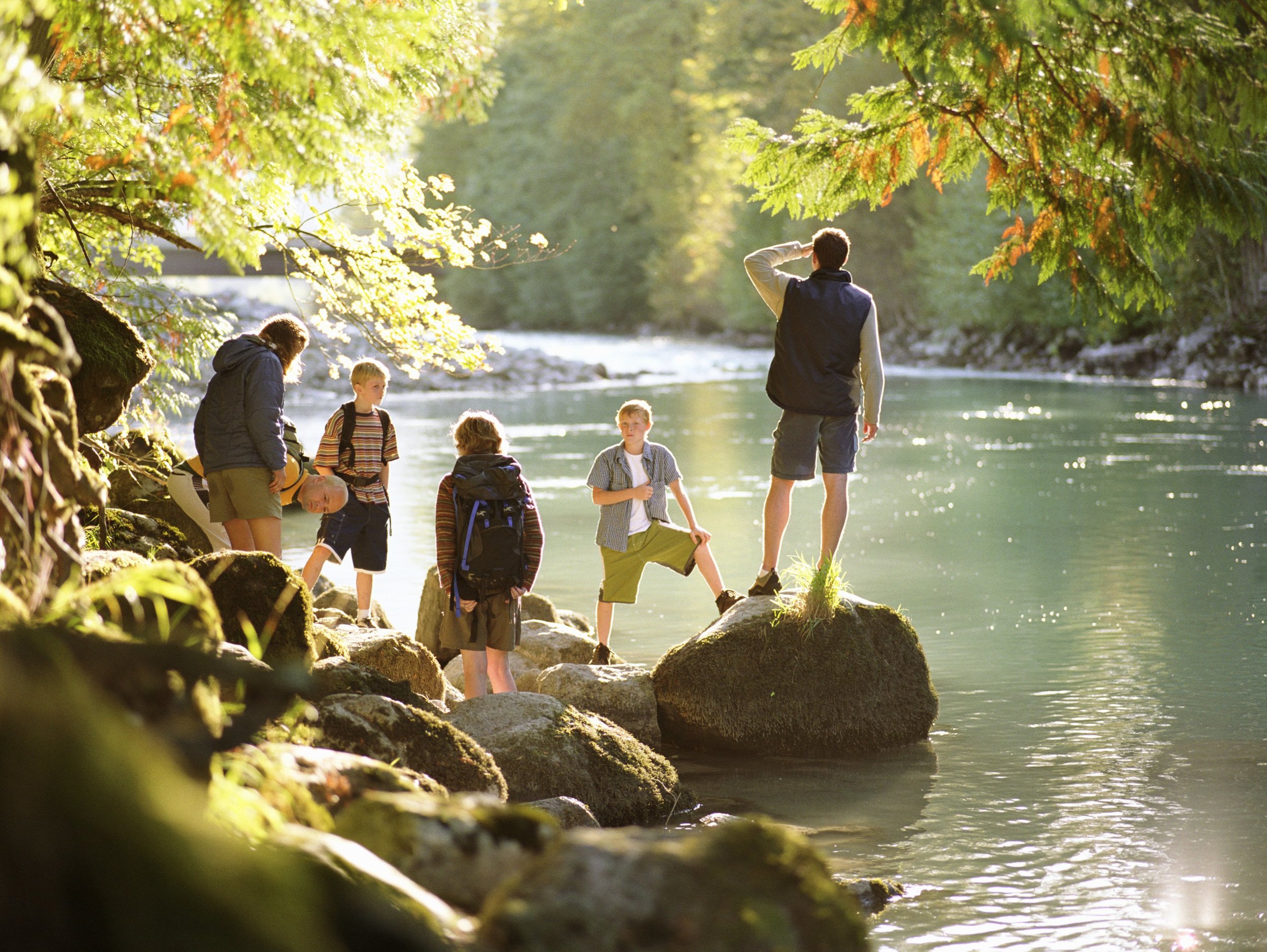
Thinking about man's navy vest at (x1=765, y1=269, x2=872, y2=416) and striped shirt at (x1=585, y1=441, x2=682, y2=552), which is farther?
striped shirt at (x1=585, y1=441, x2=682, y2=552)

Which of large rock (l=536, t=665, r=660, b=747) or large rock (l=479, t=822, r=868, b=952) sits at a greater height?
large rock (l=479, t=822, r=868, b=952)

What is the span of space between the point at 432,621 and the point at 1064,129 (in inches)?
203

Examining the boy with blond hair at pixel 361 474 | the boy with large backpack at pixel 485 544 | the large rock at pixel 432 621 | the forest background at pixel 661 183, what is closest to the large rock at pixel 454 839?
the boy with large backpack at pixel 485 544

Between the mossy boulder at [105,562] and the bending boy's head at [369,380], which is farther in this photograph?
the bending boy's head at [369,380]

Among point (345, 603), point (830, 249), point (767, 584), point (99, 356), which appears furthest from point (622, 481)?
point (99, 356)

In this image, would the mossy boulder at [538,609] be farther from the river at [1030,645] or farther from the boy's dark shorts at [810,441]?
the boy's dark shorts at [810,441]

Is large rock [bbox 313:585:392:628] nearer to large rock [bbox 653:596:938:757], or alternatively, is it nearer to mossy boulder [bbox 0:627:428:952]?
large rock [bbox 653:596:938:757]

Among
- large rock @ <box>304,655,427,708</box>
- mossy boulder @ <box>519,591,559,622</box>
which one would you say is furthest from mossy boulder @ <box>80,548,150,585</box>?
mossy boulder @ <box>519,591,559,622</box>

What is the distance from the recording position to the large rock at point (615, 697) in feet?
26.3

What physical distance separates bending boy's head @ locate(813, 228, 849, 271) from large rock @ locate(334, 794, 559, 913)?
16.7 feet

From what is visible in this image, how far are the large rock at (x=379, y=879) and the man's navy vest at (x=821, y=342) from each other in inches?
203

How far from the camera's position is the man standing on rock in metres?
7.99

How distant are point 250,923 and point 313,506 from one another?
608 cm

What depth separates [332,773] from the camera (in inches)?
151
